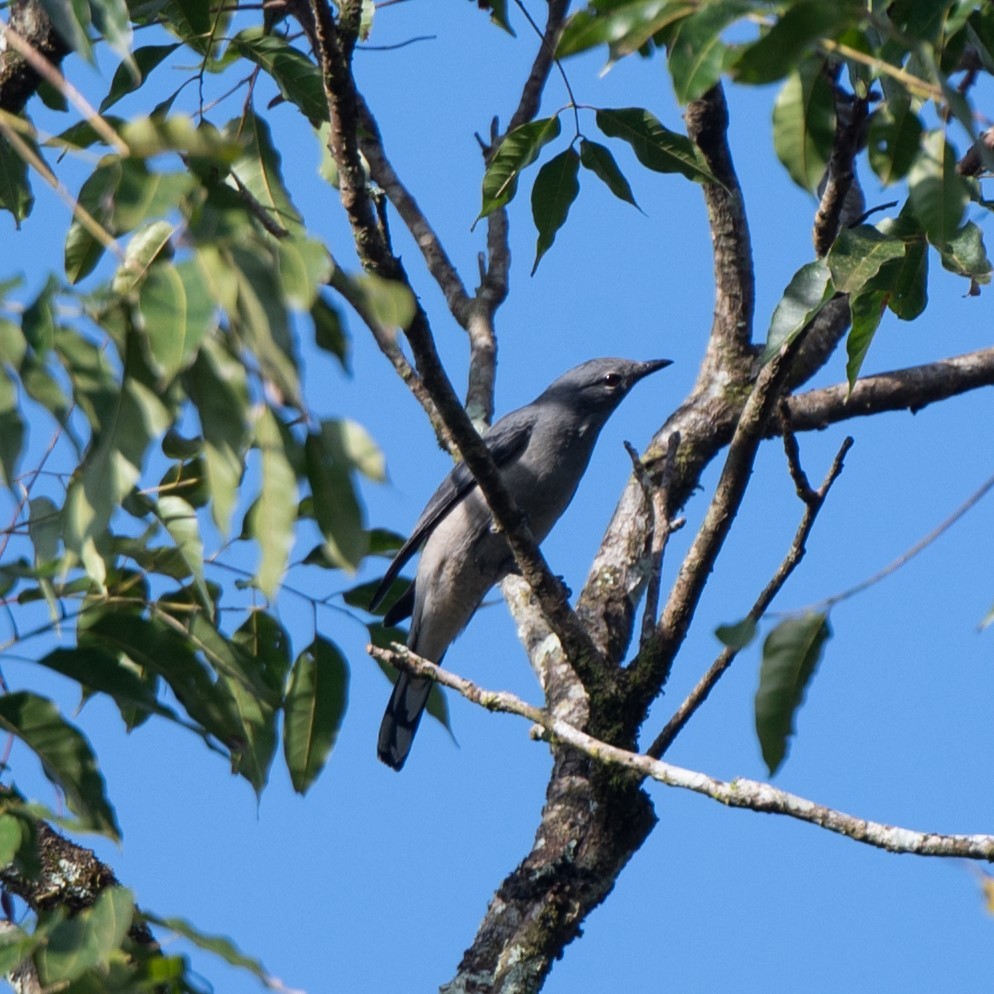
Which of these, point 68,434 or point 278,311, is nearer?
point 278,311

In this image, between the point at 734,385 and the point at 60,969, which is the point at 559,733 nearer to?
the point at 60,969

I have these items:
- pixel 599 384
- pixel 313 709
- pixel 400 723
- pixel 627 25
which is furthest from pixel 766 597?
pixel 599 384

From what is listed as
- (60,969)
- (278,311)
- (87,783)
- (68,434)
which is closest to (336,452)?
(278,311)

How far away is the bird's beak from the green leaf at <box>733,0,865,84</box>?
229 inches

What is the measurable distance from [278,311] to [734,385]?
3.97 m

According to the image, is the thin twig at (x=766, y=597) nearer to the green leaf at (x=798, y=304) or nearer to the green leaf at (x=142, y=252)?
the green leaf at (x=798, y=304)

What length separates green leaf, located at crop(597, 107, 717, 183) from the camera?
3.77 meters

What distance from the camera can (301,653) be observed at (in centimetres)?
373

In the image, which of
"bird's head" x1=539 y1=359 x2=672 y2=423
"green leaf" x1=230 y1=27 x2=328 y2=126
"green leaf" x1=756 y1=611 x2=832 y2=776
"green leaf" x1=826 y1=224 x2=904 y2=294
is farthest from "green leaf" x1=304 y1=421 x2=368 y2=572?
"bird's head" x1=539 y1=359 x2=672 y2=423

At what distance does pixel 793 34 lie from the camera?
1907 mm

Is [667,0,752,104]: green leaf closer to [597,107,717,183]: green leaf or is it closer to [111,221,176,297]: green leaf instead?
[111,221,176,297]: green leaf

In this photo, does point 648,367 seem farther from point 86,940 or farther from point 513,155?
point 86,940

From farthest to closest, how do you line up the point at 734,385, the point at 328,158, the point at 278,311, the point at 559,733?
1. the point at 734,385
2. the point at 328,158
3. the point at 559,733
4. the point at 278,311

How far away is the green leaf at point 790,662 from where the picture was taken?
289 centimetres
